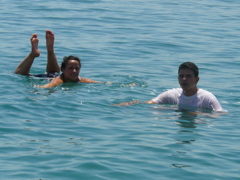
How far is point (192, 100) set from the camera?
1198 centimetres

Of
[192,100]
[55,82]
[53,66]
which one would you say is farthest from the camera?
[53,66]

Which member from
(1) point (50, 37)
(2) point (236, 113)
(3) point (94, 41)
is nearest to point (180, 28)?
(3) point (94, 41)

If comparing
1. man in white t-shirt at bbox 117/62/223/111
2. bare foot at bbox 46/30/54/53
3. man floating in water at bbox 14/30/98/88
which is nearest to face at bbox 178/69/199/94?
man in white t-shirt at bbox 117/62/223/111

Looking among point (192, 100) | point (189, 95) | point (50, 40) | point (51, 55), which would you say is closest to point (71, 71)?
point (51, 55)

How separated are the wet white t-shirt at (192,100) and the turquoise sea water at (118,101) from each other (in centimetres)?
17

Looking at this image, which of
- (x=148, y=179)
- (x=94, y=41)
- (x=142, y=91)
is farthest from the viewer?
(x=94, y=41)

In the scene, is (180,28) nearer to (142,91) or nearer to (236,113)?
(142,91)

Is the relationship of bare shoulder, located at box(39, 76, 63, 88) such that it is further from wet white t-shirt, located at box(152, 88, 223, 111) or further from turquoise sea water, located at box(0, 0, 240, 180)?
wet white t-shirt, located at box(152, 88, 223, 111)

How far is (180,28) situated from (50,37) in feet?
27.6

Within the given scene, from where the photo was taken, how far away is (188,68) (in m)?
11.7

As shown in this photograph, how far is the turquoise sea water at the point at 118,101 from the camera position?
891cm

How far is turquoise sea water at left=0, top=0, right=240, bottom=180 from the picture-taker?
29.2 ft

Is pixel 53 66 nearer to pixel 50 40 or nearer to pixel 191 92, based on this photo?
pixel 50 40

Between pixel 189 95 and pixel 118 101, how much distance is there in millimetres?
1448
